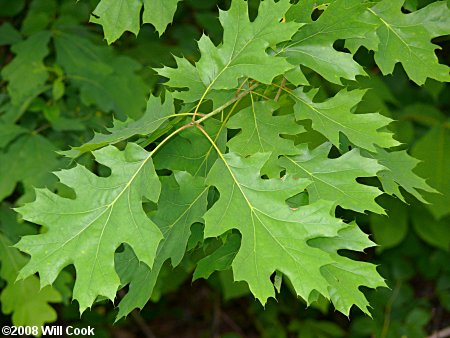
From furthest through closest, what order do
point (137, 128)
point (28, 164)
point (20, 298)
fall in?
point (20, 298)
point (28, 164)
point (137, 128)

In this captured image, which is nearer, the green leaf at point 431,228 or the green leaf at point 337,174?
the green leaf at point 337,174

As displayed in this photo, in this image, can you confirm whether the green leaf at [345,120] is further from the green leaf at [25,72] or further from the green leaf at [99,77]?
the green leaf at [25,72]

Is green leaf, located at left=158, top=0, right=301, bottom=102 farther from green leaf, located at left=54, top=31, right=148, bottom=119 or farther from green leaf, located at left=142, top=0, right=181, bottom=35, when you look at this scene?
green leaf, located at left=54, top=31, right=148, bottom=119

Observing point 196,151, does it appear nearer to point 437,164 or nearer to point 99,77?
point 99,77

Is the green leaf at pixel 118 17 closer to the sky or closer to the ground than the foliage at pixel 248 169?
closer to the sky

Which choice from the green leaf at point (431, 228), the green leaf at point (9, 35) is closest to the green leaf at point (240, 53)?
the green leaf at point (9, 35)

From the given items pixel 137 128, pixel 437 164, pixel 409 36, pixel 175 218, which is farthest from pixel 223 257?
pixel 437 164
